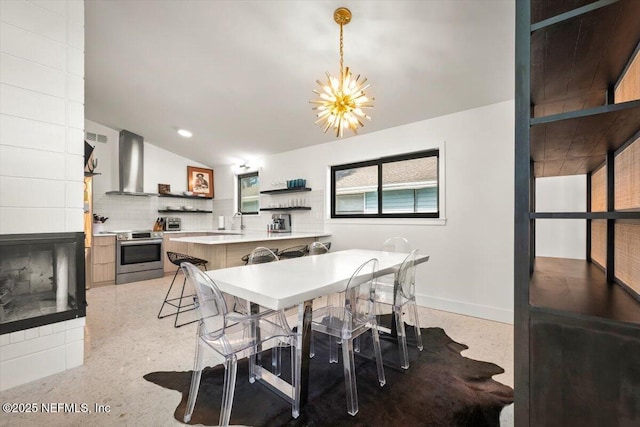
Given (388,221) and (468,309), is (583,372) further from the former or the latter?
(388,221)

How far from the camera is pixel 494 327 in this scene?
2904 mm

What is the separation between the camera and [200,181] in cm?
646

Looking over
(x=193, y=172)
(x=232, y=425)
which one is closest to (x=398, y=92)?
(x=232, y=425)

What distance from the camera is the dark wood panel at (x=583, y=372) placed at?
31.7 inches

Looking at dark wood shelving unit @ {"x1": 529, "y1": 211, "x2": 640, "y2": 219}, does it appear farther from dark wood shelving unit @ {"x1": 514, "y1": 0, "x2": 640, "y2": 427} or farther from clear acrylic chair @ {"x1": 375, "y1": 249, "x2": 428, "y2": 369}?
clear acrylic chair @ {"x1": 375, "y1": 249, "x2": 428, "y2": 369}

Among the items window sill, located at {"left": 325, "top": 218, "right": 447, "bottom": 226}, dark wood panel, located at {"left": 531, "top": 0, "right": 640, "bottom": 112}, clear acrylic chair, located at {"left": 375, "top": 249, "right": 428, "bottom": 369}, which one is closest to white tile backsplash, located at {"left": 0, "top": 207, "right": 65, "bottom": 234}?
clear acrylic chair, located at {"left": 375, "top": 249, "right": 428, "bottom": 369}

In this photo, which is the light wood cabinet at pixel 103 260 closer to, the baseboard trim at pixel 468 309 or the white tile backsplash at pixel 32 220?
the white tile backsplash at pixel 32 220

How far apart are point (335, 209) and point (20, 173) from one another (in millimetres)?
3555

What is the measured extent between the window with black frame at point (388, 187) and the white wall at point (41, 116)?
10.6 ft

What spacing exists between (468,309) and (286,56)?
338 cm

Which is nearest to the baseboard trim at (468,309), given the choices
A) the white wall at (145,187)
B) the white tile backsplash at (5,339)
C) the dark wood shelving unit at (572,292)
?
the dark wood shelving unit at (572,292)

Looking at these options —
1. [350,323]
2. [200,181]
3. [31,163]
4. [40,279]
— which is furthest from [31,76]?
[200,181]

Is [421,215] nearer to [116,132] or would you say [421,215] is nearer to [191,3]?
[191,3]

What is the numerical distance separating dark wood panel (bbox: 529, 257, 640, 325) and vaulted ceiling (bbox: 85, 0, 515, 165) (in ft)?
6.03
